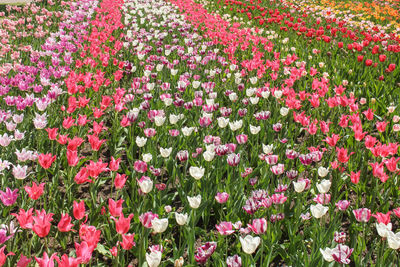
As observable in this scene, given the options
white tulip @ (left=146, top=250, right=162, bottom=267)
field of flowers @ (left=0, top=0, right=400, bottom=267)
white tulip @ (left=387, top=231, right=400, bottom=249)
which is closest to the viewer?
white tulip @ (left=146, top=250, right=162, bottom=267)

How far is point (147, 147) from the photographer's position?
3348 millimetres

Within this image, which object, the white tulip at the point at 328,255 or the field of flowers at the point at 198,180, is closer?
the white tulip at the point at 328,255

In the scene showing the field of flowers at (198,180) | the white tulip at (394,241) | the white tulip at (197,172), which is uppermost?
the white tulip at (394,241)

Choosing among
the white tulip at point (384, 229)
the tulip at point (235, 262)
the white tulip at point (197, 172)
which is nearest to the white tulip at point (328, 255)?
the white tulip at point (384, 229)

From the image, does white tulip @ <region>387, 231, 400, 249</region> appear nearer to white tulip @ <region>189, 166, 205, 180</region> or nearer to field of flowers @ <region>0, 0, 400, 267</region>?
field of flowers @ <region>0, 0, 400, 267</region>

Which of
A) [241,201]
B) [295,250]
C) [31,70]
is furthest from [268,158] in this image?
[31,70]

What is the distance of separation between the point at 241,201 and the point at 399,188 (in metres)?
1.38

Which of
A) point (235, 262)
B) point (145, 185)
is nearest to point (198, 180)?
point (145, 185)

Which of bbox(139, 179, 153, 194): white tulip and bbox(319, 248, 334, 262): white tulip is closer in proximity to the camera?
bbox(319, 248, 334, 262): white tulip

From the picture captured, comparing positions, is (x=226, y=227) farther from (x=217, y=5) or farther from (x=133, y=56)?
(x=217, y=5)

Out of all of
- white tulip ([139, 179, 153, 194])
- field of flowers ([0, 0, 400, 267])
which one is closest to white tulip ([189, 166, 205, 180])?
field of flowers ([0, 0, 400, 267])

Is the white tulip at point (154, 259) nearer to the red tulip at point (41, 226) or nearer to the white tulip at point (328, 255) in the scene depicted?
the red tulip at point (41, 226)

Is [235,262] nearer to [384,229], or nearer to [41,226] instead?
[384,229]

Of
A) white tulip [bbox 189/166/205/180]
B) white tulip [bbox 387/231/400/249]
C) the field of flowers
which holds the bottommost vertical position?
the field of flowers
